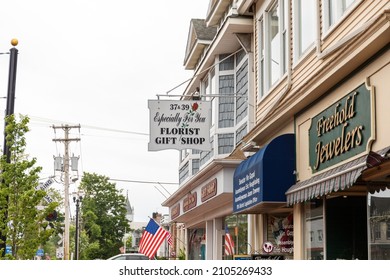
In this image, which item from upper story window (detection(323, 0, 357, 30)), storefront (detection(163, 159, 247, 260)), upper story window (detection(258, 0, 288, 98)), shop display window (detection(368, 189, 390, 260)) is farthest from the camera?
storefront (detection(163, 159, 247, 260))

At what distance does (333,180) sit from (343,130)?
1.02 m

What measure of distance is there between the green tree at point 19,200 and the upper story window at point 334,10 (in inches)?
310

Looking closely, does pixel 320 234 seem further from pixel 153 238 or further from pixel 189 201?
pixel 189 201

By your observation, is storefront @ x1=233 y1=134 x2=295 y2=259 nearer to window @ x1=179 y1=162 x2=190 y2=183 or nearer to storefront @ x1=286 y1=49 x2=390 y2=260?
storefront @ x1=286 y1=49 x2=390 y2=260

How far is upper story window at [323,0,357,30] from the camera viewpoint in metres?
13.6

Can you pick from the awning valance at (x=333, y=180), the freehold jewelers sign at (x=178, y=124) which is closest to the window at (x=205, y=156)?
the freehold jewelers sign at (x=178, y=124)

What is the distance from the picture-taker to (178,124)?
1912 cm

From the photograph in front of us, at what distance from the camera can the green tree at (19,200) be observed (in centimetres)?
1766

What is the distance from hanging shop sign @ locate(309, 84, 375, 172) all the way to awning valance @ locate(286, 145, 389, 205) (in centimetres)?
27

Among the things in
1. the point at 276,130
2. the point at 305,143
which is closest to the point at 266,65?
the point at 276,130

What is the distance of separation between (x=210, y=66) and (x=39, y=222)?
1150 centimetres

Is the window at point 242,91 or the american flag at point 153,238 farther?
the american flag at point 153,238

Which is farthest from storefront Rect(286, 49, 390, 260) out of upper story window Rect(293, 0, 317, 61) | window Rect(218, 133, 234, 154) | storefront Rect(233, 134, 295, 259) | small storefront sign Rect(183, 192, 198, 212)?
small storefront sign Rect(183, 192, 198, 212)

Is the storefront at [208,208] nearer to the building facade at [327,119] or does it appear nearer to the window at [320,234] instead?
the building facade at [327,119]
